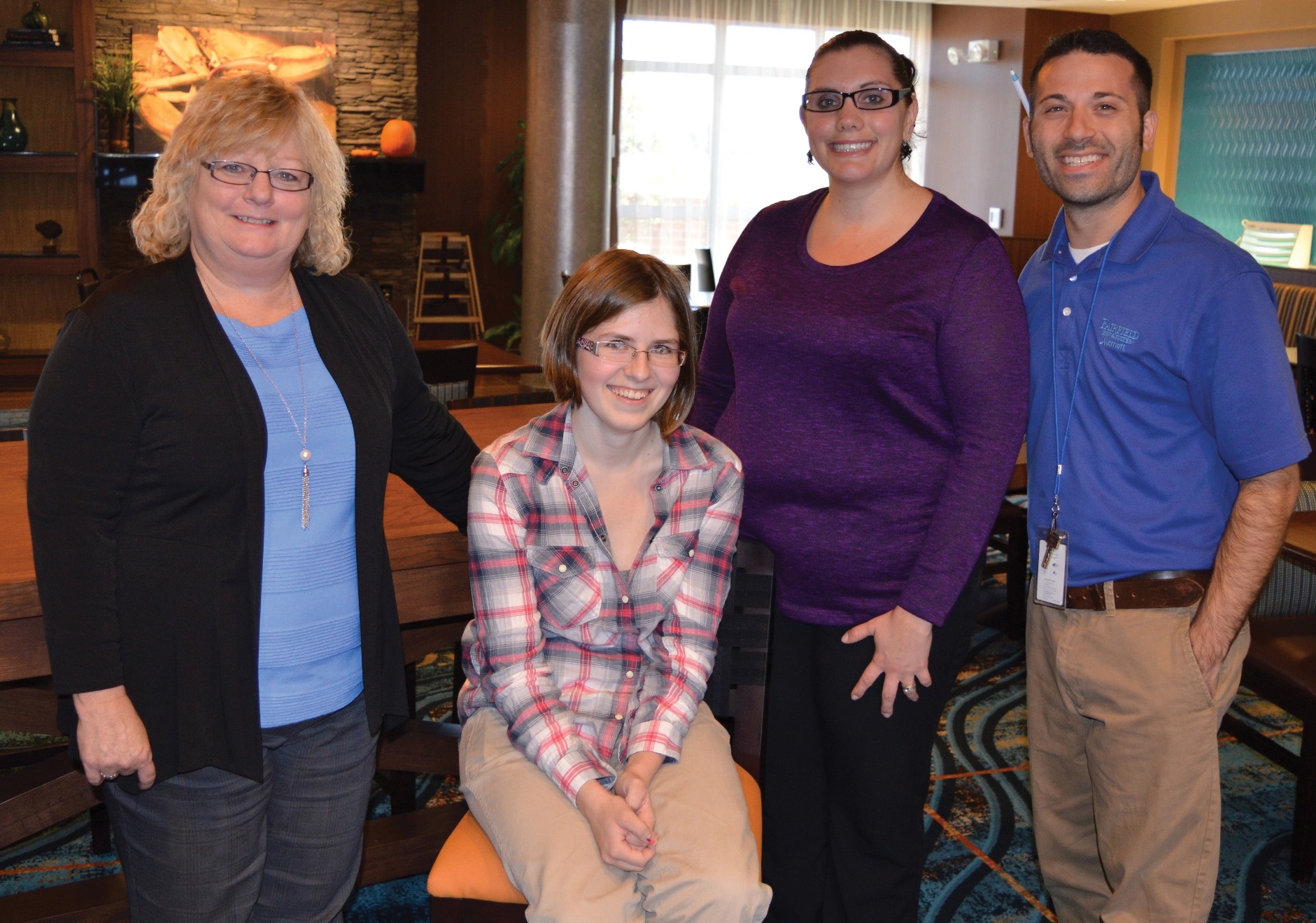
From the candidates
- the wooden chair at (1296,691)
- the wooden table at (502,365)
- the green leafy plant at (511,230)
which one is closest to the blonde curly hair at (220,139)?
the wooden chair at (1296,691)

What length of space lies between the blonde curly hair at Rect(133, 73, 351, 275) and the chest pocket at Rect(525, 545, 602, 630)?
597mm

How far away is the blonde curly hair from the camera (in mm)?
1439

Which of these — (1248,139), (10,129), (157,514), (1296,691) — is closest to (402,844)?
(157,514)

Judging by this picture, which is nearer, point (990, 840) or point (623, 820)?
point (623, 820)

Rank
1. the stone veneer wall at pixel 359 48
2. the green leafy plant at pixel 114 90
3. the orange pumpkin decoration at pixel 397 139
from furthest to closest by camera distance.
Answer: the orange pumpkin decoration at pixel 397 139, the stone veneer wall at pixel 359 48, the green leafy plant at pixel 114 90

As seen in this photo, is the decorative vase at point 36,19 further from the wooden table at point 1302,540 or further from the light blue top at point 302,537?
the wooden table at point 1302,540

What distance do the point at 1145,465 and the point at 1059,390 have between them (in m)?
0.17

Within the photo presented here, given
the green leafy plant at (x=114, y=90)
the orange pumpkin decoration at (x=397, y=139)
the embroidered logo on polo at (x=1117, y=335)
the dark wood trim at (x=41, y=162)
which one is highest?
the green leafy plant at (x=114, y=90)

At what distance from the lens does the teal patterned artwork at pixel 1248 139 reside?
377 inches

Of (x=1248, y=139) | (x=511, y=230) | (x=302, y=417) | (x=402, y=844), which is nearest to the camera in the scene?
(x=302, y=417)

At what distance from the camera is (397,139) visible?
28.2 feet

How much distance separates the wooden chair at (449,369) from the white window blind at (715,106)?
26.3ft

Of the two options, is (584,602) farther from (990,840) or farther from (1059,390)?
(990,840)

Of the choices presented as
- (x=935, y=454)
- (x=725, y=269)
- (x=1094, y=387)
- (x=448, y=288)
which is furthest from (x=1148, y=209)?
(x=448, y=288)
